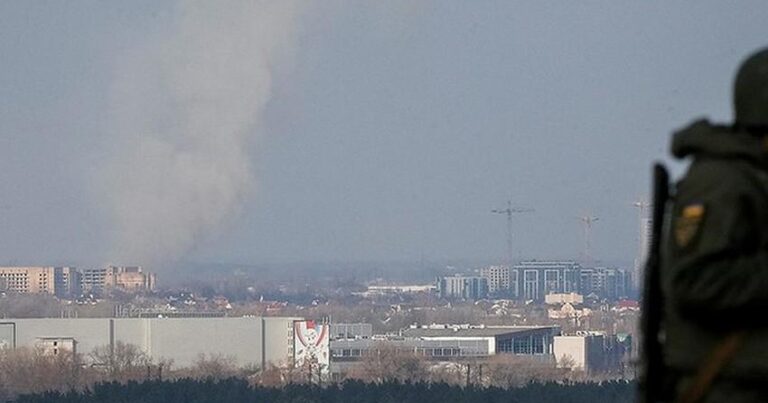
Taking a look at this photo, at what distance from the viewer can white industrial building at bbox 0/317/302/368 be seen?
10031 cm

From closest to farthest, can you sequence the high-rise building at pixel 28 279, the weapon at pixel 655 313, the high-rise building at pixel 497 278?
the weapon at pixel 655 313
the high-rise building at pixel 28 279
the high-rise building at pixel 497 278

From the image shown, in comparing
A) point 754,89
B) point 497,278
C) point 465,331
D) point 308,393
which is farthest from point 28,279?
point 754,89

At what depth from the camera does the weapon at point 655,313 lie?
4.26m

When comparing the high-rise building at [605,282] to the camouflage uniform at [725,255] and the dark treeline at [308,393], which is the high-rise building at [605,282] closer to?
the dark treeline at [308,393]

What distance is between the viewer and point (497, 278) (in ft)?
613

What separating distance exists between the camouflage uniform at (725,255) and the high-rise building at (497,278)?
177955 millimetres

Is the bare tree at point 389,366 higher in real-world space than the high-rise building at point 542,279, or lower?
lower

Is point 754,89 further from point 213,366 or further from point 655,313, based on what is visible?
point 213,366

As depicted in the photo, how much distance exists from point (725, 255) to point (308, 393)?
62.8m

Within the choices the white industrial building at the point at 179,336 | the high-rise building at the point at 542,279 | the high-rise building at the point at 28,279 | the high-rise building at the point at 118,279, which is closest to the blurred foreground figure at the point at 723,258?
the white industrial building at the point at 179,336

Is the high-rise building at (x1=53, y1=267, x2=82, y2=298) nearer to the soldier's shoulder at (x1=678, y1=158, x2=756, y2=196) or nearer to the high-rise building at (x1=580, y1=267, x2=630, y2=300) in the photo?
the high-rise building at (x1=580, y1=267, x2=630, y2=300)

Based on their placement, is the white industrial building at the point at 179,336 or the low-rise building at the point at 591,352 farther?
the white industrial building at the point at 179,336

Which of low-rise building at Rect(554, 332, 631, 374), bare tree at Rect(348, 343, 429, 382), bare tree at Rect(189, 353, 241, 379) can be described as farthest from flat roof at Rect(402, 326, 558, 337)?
bare tree at Rect(189, 353, 241, 379)

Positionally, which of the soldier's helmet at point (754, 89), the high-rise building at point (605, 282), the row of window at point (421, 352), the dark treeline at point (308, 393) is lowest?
the dark treeline at point (308, 393)
